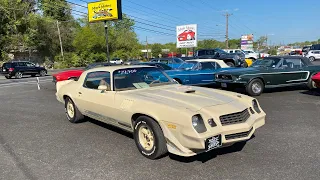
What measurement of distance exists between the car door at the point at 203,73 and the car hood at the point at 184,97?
601 centimetres

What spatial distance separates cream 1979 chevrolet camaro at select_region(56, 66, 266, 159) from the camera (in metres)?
3.70

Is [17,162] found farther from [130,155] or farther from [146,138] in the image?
[146,138]

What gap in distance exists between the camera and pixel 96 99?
17.8 ft

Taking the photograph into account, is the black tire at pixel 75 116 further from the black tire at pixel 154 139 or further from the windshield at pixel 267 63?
the windshield at pixel 267 63

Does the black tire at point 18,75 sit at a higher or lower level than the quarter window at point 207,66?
Result: lower

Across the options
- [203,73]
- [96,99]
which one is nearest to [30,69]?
[203,73]

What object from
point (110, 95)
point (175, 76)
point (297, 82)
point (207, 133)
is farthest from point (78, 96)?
point (297, 82)

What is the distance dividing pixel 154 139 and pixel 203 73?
7634 millimetres

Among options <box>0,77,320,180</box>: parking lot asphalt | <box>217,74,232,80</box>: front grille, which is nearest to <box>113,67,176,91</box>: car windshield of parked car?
<box>0,77,320,180</box>: parking lot asphalt

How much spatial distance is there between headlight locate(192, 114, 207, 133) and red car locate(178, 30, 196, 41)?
107 feet

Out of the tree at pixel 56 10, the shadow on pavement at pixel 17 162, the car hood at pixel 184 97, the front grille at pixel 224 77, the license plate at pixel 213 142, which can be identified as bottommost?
the shadow on pavement at pixel 17 162

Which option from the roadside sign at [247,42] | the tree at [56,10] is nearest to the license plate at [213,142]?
the tree at [56,10]

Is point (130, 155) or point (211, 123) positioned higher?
point (211, 123)

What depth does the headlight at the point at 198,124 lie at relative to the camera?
3.65 metres
